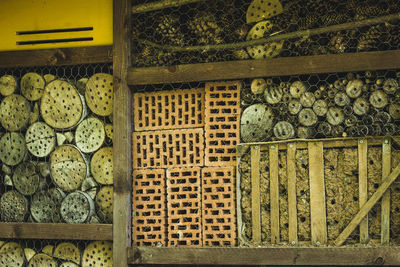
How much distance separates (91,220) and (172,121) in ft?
3.67

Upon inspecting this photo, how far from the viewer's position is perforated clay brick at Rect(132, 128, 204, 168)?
3.89 metres

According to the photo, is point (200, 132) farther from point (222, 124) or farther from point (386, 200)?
point (386, 200)

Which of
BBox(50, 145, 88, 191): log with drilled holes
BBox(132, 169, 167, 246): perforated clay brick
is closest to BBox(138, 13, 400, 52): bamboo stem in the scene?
BBox(132, 169, 167, 246): perforated clay brick

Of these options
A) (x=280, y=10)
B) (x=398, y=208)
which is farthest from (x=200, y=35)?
(x=398, y=208)

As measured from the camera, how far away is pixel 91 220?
4039mm

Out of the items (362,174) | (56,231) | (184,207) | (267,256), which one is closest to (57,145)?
(56,231)

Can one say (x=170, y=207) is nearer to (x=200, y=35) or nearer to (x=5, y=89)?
(x=200, y=35)

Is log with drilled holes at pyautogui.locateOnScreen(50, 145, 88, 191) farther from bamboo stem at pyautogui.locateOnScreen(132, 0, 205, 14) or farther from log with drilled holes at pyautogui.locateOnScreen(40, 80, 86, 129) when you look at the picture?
bamboo stem at pyautogui.locateOnScreen(132, 0, 205, 14)

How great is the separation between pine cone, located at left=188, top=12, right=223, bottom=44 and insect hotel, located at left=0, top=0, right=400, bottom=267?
1 centimetres

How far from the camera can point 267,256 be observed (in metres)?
3.64

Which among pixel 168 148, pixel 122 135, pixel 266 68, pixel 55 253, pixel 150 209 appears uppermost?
pixel 266 68

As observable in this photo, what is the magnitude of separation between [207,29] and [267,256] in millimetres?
1944

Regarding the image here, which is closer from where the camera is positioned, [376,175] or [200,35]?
[376,175]

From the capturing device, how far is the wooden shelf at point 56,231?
3.91 metres
